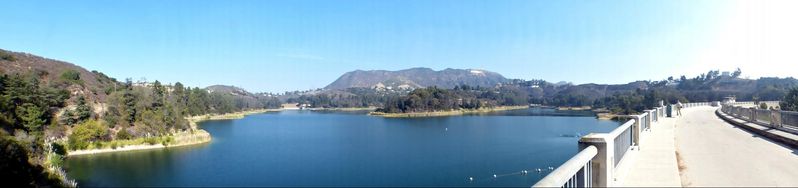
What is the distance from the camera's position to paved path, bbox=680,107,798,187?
6.30 m

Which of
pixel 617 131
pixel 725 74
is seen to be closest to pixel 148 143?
pixel 617 131

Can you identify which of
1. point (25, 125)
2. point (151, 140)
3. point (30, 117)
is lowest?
point (151, 140)

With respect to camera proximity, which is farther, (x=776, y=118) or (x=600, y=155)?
(x=776, y=118)

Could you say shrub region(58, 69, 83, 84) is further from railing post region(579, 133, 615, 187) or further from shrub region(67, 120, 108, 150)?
railing post region(579, 133, 615, 187)

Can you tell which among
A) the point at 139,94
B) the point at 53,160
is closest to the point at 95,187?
the point at 53,160

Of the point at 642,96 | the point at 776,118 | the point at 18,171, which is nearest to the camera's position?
the point at 776,118

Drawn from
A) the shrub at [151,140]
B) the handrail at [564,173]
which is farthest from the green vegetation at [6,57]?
the handrail at [564,173]

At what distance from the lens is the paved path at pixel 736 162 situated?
6.30 metres

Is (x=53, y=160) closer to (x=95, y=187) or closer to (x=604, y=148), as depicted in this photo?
(x=95, y=187)

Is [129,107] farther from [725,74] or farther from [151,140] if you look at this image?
[725,74]

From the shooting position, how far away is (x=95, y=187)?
3544 centimetres

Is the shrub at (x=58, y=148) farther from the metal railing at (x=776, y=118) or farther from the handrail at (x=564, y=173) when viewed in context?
the handrail at (x=564, y=173)

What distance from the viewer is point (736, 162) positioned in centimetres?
800

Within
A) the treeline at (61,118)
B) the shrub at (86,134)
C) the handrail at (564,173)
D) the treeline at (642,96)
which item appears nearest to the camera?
the handrail at (564,173)
